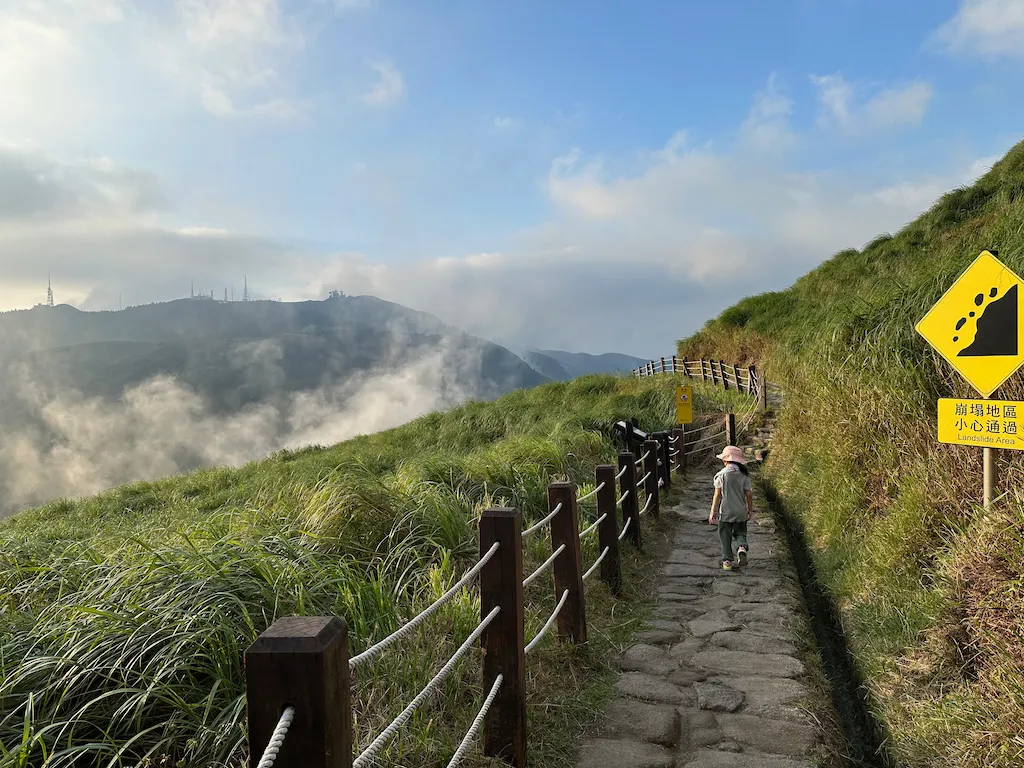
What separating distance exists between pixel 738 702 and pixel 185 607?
2.93m

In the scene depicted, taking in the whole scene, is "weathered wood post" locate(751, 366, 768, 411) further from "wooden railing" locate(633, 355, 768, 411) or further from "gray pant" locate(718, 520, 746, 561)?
"gray pant" locate(718, 520, 746, 561)

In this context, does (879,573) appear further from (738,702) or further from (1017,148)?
(1017,148)

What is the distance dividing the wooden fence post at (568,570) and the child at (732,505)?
2.94 meters

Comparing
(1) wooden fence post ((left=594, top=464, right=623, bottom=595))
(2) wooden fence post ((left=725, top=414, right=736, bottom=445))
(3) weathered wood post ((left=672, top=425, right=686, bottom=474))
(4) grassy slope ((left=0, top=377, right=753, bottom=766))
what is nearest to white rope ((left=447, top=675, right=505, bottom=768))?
(4) grassy slope ((left=0, top=377, right=753, bottom=766))

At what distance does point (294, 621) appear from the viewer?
144 cm

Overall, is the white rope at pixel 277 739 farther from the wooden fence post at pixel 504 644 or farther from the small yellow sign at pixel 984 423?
the small yellow sign at pixel 984 423

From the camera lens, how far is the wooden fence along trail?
1.34 m

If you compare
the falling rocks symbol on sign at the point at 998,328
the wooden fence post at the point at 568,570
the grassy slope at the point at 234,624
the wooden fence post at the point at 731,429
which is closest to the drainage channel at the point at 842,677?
the grassy slope at the point at 234,624

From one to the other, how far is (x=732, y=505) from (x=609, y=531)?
6.15 ft

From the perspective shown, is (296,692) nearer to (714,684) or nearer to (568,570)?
(568,570)

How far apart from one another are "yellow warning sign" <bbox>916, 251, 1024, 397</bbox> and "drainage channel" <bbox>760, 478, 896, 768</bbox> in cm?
206

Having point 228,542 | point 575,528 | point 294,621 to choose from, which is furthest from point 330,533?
point 294,621

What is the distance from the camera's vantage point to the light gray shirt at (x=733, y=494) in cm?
665

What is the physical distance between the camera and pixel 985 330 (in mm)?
4270
